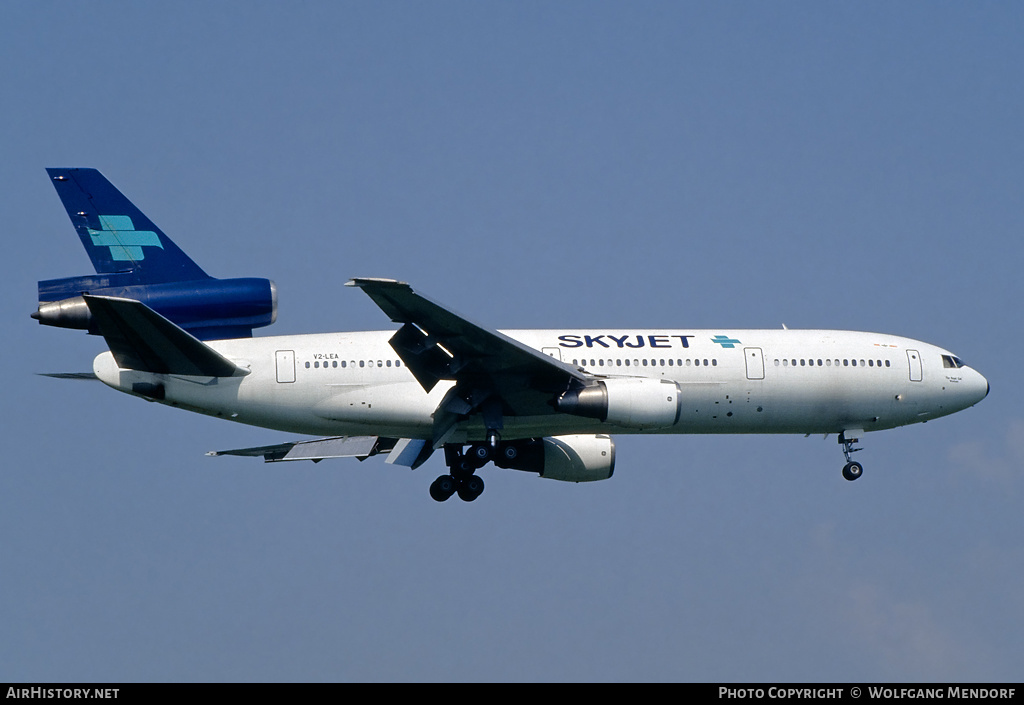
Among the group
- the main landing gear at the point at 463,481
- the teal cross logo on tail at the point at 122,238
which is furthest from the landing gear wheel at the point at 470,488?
the teal cross logo on tail at the point at 122,238

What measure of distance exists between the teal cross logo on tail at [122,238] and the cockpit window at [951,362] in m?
20.1

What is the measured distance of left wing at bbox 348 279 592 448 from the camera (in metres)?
26.8

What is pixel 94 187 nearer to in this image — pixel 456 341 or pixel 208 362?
pixel 208 362

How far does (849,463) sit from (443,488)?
10.5 metres

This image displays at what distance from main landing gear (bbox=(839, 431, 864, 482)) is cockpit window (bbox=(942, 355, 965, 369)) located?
322 cm

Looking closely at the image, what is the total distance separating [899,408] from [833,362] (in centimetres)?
234

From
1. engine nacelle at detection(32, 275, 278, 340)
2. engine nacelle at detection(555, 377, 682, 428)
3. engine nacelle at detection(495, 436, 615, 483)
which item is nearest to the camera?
engine nacelle at detection(555, 377, 682, 428)

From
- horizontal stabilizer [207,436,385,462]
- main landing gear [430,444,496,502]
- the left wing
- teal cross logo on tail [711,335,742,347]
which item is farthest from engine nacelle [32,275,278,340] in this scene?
teal cross logo on tail [711,335,742,347]

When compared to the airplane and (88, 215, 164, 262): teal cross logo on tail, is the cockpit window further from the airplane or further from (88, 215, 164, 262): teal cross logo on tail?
(88, 215, 164, 262): teal cross logo on tail

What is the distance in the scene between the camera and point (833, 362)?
31344mm

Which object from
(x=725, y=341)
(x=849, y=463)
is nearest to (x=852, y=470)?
(x=849, y=463)

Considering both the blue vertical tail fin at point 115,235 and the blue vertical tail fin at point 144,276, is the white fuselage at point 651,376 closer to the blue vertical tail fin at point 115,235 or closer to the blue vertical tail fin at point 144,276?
the blue vertical tail fin at point 144,276
